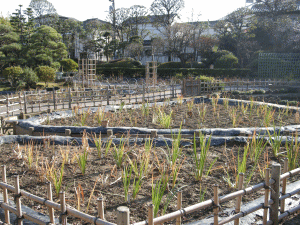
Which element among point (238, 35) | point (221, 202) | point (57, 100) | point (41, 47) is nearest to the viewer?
point (221, 202)

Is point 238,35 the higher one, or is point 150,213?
point 238,35

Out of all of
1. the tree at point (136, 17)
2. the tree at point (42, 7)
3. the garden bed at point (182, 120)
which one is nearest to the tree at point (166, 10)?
the tree at point (136, 17)

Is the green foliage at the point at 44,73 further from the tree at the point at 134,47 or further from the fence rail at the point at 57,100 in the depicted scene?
the tree at the point at 134,47

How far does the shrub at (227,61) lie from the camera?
64.0 ft

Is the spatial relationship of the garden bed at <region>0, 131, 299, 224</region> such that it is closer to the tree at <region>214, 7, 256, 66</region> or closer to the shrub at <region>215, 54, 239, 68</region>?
the shrub at <region>215, 54, 239, 68</region>

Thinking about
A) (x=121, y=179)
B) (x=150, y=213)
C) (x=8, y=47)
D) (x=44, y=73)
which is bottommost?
(x=121, y=179)

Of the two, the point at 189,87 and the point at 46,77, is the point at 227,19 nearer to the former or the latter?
the point at 189,87

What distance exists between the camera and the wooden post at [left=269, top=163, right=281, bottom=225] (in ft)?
7.01

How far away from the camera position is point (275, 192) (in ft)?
7.13

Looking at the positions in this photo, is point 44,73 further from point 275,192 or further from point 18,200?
point 275,192

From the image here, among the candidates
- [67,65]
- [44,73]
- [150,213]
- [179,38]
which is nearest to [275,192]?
[150,213]

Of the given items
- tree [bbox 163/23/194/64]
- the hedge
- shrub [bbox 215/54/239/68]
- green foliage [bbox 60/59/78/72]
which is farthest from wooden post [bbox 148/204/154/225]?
tree [bbox 163/23/194/64]

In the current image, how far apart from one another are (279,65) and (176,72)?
6.73 metres

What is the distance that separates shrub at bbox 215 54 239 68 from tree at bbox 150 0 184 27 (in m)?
7.76
